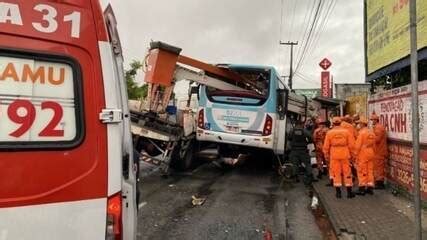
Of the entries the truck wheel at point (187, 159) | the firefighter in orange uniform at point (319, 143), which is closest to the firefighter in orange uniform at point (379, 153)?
the firefighter in orange uniform at point (319, 143)

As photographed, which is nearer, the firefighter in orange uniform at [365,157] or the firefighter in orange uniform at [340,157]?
the firefighter in orange uniform at [340,157]

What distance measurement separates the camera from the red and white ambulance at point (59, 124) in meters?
3.07

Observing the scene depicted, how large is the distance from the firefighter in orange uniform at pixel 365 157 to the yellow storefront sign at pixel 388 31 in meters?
1.61

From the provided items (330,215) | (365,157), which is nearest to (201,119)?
(365,157)

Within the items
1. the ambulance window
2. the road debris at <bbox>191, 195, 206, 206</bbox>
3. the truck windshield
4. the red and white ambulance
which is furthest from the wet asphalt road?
the ambulance window

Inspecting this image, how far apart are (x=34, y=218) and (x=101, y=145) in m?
0.53

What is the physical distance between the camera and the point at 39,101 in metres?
3.14

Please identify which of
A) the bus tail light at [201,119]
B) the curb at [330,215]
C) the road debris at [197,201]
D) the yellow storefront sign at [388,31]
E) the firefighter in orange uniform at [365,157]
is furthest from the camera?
the bus tail light at [201,119]

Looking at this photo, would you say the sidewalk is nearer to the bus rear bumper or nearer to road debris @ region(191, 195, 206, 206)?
road debris @ region(191, 195, 206, 206)

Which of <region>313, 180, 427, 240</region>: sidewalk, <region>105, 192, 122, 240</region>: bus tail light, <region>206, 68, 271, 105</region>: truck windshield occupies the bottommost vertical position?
<region>313, 180, 427, 240</region>: sidewalk

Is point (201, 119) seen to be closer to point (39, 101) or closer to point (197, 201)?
point (197, 201)

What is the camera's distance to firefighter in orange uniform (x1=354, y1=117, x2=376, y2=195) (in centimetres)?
1165

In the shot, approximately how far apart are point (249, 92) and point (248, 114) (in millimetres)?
656

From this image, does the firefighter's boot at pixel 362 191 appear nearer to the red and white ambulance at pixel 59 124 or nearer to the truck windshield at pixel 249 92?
the truck windshield at pixel 249 92
